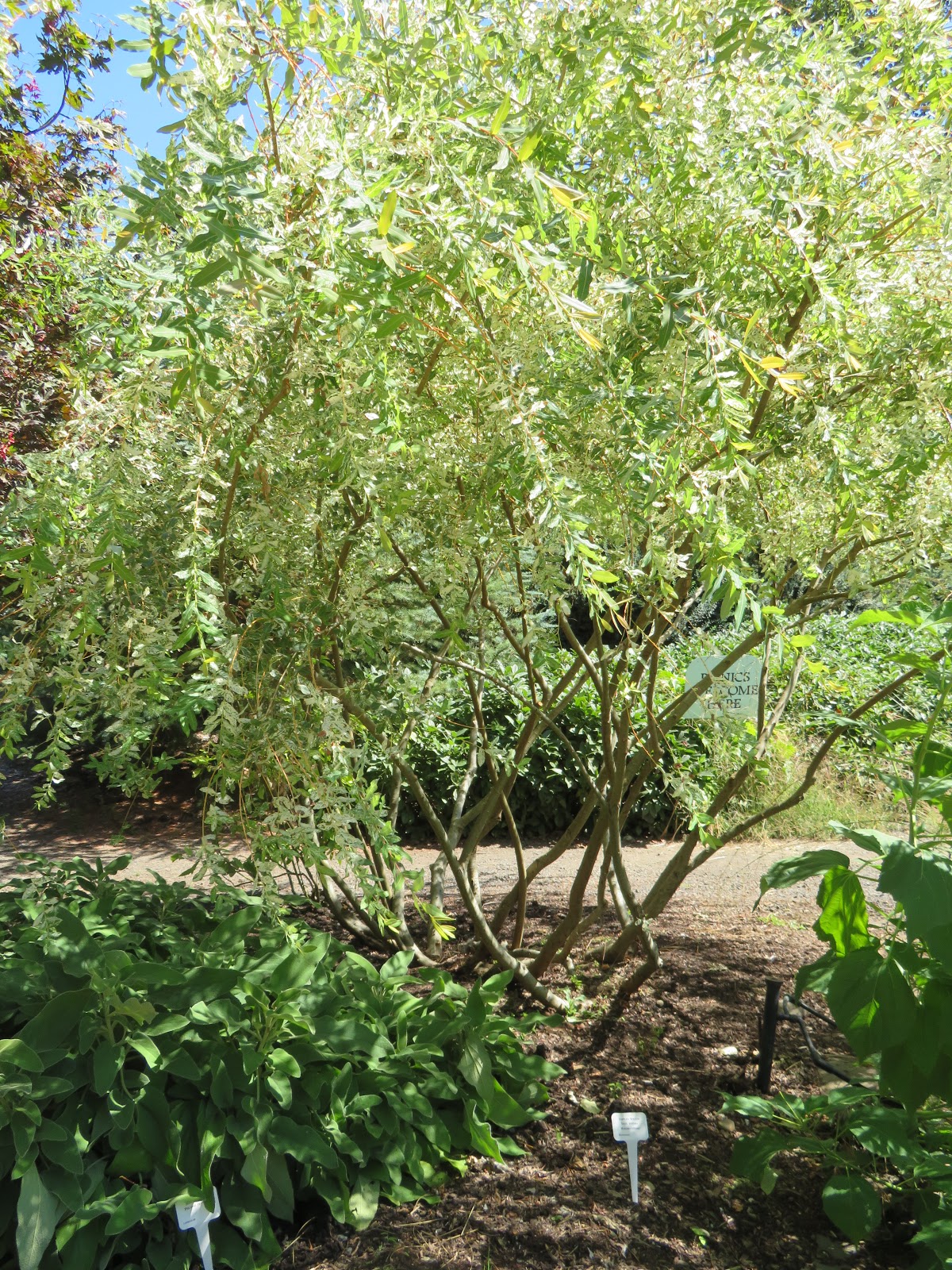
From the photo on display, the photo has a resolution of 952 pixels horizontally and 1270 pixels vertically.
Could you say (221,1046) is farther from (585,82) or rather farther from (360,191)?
(585,82)

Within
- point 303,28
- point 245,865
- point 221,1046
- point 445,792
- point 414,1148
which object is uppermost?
point 303,28

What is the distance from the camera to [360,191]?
1533mm

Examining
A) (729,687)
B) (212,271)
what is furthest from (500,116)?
(729,687)

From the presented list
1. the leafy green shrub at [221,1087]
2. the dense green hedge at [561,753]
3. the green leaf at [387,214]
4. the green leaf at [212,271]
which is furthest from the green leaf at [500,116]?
the dense green hedge at [561,753]

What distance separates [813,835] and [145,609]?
583 cm

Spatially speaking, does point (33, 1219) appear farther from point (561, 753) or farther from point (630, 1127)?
point (561, 753)

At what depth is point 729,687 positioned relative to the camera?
3.10m

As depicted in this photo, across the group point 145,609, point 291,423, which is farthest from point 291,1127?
point 291,423

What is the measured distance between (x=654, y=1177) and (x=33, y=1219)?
5.06ft

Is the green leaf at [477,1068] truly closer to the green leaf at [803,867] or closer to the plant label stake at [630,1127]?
the plant label stake at [630,1127]

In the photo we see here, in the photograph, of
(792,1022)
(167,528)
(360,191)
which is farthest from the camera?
(792,1022)

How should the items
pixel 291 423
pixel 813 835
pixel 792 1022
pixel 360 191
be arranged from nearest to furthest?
pixel 360 191 → pixel 291 423 → pixel 792 1022 → pixel 813 835

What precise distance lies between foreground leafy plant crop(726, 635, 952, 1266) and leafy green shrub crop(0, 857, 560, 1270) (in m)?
0.82

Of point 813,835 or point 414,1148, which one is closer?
point 414,1148
